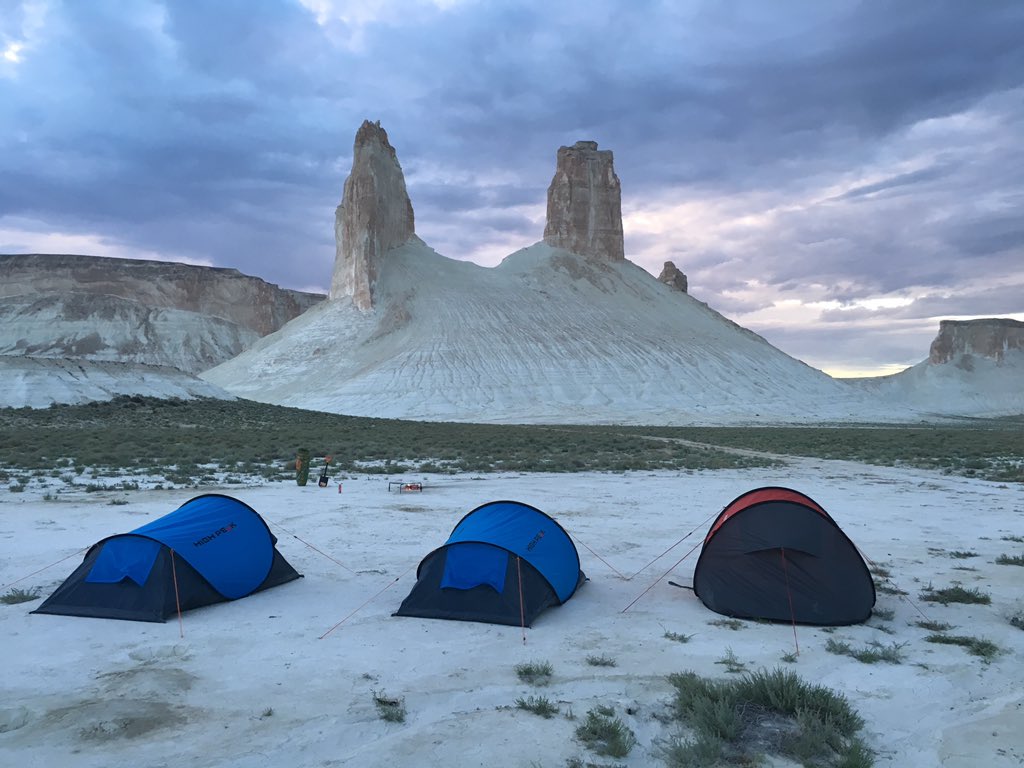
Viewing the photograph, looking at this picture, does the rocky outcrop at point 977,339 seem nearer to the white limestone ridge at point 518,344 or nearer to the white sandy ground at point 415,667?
the white limestone ridge at point 518,344

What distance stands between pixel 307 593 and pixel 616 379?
2950 inches

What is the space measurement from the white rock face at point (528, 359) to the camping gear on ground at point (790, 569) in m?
55.6

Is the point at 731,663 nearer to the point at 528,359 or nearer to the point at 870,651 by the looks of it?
the point at 870,651

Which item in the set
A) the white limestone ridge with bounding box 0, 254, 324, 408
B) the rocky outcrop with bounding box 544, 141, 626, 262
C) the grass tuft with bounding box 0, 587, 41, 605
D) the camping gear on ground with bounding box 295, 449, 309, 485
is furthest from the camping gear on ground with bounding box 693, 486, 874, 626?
the rocky outcrop with bounding box 544, 141, 626, 262

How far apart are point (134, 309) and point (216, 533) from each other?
4909 inches

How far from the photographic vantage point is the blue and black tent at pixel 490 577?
801 cm

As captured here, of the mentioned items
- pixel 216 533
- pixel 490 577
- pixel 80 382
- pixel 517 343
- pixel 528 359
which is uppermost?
pixel 517 343

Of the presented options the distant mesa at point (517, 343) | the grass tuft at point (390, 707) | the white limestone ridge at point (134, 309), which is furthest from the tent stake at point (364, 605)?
the white limestone ridge at point (134, 309)

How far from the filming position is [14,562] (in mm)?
10250

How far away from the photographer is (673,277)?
4975 inches

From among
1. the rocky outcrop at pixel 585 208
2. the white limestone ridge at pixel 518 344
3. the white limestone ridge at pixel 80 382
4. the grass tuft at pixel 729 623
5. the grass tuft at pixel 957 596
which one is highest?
the rocky outcrop at pixel 585 208

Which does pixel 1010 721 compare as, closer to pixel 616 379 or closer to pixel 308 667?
pixel 308 667

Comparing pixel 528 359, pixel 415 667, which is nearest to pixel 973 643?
pixel 415 667

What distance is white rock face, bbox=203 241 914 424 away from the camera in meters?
74.2
